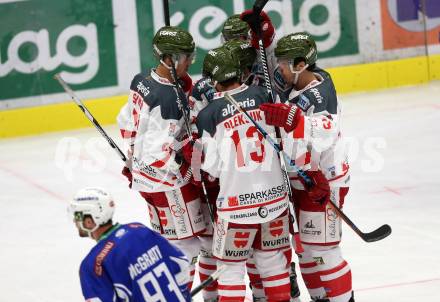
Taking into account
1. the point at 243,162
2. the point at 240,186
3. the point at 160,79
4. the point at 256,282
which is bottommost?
the point at 256,282

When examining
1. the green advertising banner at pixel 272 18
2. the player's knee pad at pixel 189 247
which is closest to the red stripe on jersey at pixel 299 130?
the player's knee pad at pixel 189 247

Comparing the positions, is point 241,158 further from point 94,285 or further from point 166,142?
point 94,285

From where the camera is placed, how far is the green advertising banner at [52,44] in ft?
31.5

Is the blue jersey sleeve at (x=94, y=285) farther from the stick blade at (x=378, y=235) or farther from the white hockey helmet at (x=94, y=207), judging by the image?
the stick blade at (x=378, y=235)

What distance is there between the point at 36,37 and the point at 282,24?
236 centimetres

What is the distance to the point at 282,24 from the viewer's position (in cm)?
1012

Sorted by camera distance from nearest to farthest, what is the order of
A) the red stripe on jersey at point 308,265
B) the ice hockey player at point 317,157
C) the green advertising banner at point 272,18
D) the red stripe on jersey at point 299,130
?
the red stripe on jersey at point 299,130
the ice hockey player at point 317,157
the red stripe on jersey at point 308,265
the green advertising banner at point 272,18

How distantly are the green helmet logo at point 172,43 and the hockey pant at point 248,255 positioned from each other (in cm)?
84

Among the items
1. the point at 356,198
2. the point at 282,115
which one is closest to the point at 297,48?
the point at 282,115

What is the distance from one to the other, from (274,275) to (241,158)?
57cm

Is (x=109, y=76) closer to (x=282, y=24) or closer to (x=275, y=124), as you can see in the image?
(x=282, y=24)

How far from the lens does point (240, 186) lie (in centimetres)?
464

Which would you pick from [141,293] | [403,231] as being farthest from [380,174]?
[141,293]

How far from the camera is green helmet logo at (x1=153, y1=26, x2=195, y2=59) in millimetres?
4934
